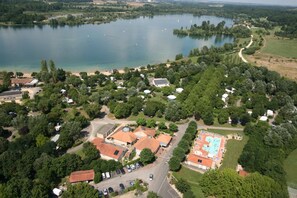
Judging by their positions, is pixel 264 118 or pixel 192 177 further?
pixel 264 118

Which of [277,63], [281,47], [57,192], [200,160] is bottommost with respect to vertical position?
[57,192]

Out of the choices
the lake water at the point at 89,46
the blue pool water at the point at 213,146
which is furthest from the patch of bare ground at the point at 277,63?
the blue pool water at the point at 213,146

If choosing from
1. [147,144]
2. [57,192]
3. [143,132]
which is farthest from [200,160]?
[57,192]

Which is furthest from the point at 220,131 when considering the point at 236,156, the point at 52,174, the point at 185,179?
the point at 52,174

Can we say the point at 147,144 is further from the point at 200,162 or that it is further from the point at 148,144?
the point at 200,162

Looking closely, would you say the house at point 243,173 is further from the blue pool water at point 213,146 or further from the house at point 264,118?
the house at point 264,118

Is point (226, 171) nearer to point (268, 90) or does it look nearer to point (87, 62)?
point (268, 90)

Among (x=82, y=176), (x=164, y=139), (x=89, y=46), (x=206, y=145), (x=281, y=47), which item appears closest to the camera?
(x=82, y=176)

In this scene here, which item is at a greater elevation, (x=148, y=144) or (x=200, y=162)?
(x=148, y=144)
